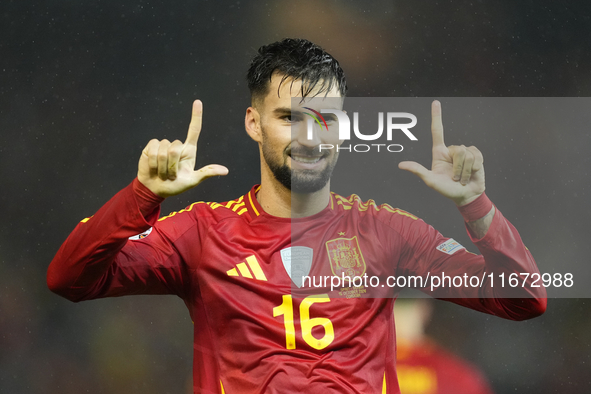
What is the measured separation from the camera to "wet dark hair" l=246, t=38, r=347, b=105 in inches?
Answer: 62.4

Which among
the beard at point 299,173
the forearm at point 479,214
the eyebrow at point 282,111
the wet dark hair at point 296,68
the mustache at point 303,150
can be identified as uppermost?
the wet dark hair at point 296,68

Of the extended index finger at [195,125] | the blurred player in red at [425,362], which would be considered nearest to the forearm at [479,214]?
the extended index finger at [195,125]

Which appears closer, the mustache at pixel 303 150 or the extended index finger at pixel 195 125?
the extended index finger at pixel 195 125

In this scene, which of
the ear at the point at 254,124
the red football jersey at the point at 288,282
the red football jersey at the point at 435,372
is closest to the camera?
the red football jersey at the point at 288,282

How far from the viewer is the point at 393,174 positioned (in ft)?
6.90

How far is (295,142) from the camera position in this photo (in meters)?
1.54

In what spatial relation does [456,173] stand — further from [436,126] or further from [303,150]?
[303,150]

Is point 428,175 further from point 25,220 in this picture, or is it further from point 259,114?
point 25,220

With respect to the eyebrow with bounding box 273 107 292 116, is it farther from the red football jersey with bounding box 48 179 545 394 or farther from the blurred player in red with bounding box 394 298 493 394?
the blurred player in red with bounding box 394 298 493 394

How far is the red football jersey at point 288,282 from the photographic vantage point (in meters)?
1.41

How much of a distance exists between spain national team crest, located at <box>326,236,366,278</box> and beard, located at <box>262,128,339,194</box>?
165 millimetres

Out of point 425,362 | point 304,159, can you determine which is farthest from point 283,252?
point 425,362

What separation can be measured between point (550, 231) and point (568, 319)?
38 centimetres

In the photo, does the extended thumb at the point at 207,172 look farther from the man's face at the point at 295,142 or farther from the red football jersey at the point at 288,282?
the man's face at the point at 295,142
